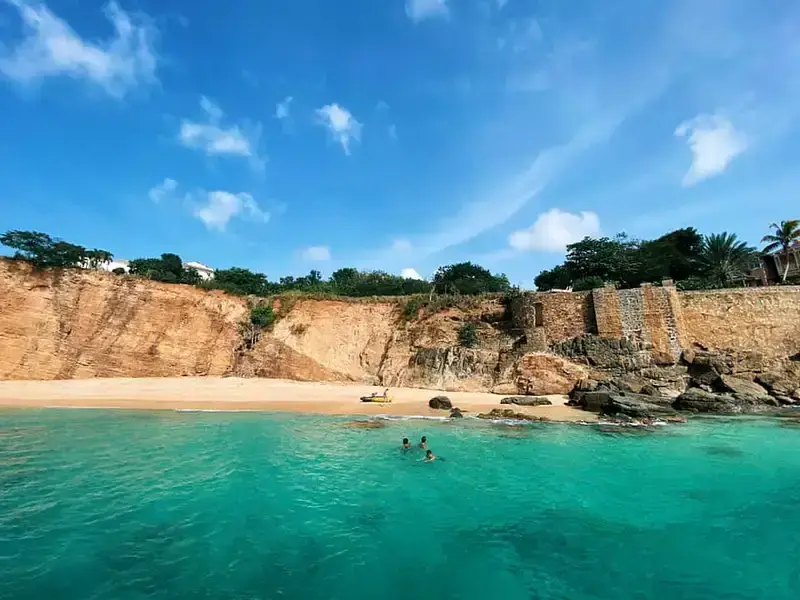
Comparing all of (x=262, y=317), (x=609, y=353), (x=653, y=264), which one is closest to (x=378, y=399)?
(x=262, y=317)

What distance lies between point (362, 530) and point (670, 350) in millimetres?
20531

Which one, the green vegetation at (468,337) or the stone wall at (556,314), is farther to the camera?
the green vegetation at (468,337)

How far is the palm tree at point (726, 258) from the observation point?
1220 inches

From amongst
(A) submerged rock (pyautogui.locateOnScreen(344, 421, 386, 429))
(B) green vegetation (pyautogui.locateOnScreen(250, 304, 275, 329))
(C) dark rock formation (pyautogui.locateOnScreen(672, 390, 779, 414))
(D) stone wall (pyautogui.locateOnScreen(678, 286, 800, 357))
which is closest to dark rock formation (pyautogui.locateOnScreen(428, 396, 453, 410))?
(A) submerged rock (pyautogui.locateOnScreen(344, 421, 386, 429))

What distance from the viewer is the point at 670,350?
71.2ft

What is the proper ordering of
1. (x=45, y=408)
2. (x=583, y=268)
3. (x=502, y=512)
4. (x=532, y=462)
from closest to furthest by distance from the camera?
(x=502, y=512)
(x=532, y=462)
(x=45, y=408)
(x=583, y=268)

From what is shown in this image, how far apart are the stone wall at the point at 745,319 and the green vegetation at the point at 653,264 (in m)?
5.43

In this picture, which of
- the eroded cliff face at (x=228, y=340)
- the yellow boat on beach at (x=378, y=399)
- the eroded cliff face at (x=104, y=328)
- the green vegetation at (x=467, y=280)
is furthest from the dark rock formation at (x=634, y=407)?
the eroded cliff face at (x=104, y=328)

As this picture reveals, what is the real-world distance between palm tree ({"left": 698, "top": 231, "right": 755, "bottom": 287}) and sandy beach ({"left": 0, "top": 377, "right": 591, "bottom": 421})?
20.3 m

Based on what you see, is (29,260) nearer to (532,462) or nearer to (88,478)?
(88,478)

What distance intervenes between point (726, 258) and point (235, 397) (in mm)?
33865

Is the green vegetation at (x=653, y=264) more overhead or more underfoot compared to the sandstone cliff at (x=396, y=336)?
more overhead

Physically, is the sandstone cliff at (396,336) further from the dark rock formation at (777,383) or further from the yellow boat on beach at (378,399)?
the yellow boat on beach at (378,399)

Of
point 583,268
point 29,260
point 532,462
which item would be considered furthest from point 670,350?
point 29,260
